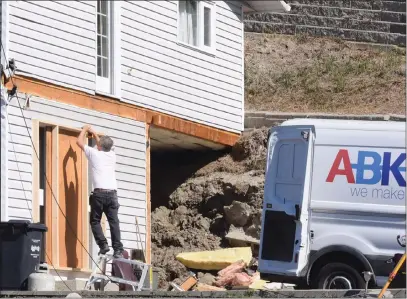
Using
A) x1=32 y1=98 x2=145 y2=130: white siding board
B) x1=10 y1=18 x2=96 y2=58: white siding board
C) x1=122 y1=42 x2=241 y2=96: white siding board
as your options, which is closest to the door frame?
x1=32 y1=98 x2=145 y2=130: white siding board

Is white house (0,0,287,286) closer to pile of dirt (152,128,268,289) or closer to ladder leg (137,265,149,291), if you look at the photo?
pile of dirt (152,128,268,289)

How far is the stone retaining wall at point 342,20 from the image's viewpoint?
105 feet

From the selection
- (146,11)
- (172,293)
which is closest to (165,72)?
(146,11)

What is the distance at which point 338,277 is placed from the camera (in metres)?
17.8

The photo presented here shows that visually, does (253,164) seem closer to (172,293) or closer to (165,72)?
(165,72)

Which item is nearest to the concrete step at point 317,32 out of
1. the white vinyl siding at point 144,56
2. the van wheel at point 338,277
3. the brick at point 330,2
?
the brick at point 330,2

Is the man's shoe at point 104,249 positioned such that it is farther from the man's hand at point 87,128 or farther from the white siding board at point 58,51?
the white siding board at point 58,51

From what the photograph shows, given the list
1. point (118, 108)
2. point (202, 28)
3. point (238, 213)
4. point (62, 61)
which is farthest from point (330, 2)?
point (62, 61)

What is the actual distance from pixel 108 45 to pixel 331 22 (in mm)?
10781

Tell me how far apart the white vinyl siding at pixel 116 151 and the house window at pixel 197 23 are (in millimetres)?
2557

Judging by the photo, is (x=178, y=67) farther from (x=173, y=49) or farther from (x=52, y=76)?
(x=52, y=76)

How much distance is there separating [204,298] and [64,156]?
19.4ft

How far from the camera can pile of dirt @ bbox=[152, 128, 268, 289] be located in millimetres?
23719

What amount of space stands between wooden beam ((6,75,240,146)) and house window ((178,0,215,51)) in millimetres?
1460
